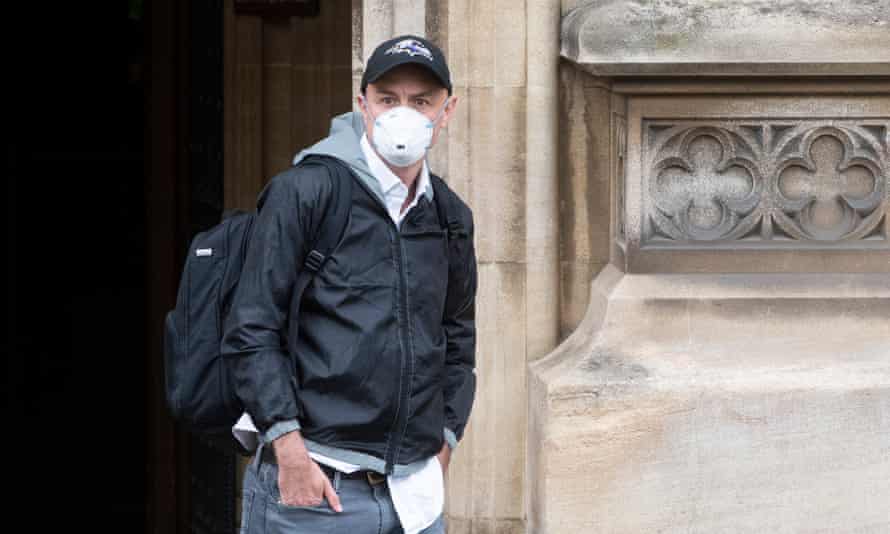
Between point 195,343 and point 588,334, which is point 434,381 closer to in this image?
point 195,343

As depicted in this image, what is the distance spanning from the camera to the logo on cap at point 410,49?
4410 millimetres

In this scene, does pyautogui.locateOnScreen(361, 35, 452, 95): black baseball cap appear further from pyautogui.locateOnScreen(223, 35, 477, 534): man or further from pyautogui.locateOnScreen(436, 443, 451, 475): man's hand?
pyautogui.locateOnScreen(436, 443, 451, 475): man's hand

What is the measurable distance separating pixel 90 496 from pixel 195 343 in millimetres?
5702

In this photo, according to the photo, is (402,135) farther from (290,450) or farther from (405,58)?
(290,450)

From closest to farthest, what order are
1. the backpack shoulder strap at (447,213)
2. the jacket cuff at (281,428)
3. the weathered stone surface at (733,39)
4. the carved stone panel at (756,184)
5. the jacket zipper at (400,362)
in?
the jacket cuff at (281,428) → the jacket zipper at (400,362) → the backpack shoulder strap at (447,213) → the weathered stone surface at (733,39) → the carved stone panel at (756,184)

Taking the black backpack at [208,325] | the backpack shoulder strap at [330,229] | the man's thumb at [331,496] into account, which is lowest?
the man's thumb at [331,496]

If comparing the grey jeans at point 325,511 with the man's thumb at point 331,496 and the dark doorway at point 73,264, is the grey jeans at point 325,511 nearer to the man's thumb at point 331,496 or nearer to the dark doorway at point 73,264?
the man's thumb at point 331,496

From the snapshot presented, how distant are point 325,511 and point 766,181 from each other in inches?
78.4

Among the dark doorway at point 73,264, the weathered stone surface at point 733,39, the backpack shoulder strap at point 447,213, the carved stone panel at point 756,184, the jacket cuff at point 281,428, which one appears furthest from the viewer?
the dark doorway at point 73,264

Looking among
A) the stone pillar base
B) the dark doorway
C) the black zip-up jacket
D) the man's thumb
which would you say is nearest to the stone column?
the stone pillar base

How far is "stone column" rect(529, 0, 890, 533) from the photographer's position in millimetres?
5703

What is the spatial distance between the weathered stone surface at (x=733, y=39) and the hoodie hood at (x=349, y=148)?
47.3 inches

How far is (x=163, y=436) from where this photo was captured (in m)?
8.59

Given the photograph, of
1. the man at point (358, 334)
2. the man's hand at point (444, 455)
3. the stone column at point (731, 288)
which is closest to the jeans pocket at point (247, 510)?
the man at point (358, 334)
